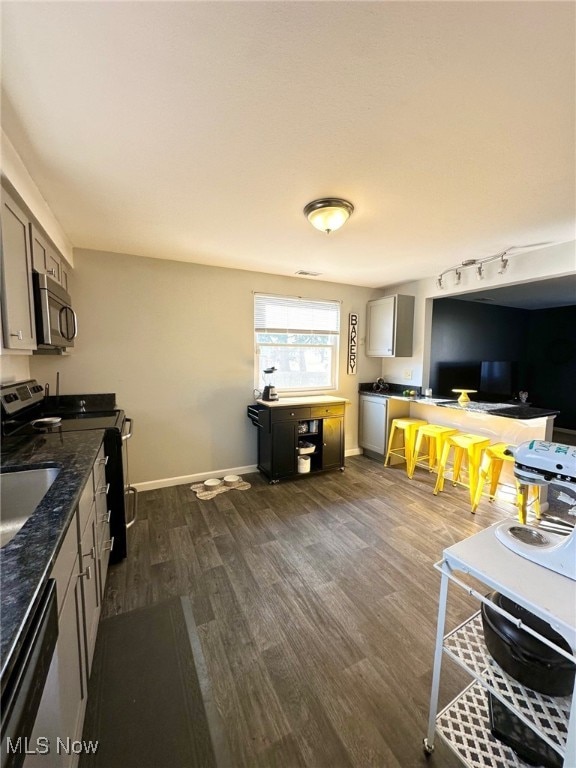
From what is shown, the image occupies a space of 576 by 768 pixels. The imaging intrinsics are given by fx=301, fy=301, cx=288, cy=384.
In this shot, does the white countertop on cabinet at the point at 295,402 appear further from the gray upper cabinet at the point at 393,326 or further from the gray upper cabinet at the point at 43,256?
the gray upper cabinet at the point at 43,256

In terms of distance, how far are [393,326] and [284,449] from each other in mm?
2149

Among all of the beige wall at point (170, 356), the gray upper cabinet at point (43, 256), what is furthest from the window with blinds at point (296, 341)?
the gray upper cabinet at point (43, 256)

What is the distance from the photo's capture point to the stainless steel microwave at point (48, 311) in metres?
1.81

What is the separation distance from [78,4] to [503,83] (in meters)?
1.42

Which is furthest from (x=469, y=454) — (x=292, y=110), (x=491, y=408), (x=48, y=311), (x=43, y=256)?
(x=43, y=256)

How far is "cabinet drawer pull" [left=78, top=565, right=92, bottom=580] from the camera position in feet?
4.03

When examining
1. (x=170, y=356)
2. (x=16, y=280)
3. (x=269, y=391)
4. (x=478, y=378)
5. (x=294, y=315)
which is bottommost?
(x=269, y=391)

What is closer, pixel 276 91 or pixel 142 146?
pixel 276 91

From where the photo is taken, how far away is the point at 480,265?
3209 mm

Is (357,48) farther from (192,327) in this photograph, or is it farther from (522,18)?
(192,327)

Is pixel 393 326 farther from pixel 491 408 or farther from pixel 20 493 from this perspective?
pixel 20 493

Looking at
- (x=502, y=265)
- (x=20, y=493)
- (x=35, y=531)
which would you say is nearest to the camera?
(x=35, y=531)

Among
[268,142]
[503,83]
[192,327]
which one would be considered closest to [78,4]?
[268,142]

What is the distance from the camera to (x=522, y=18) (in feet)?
2.94
